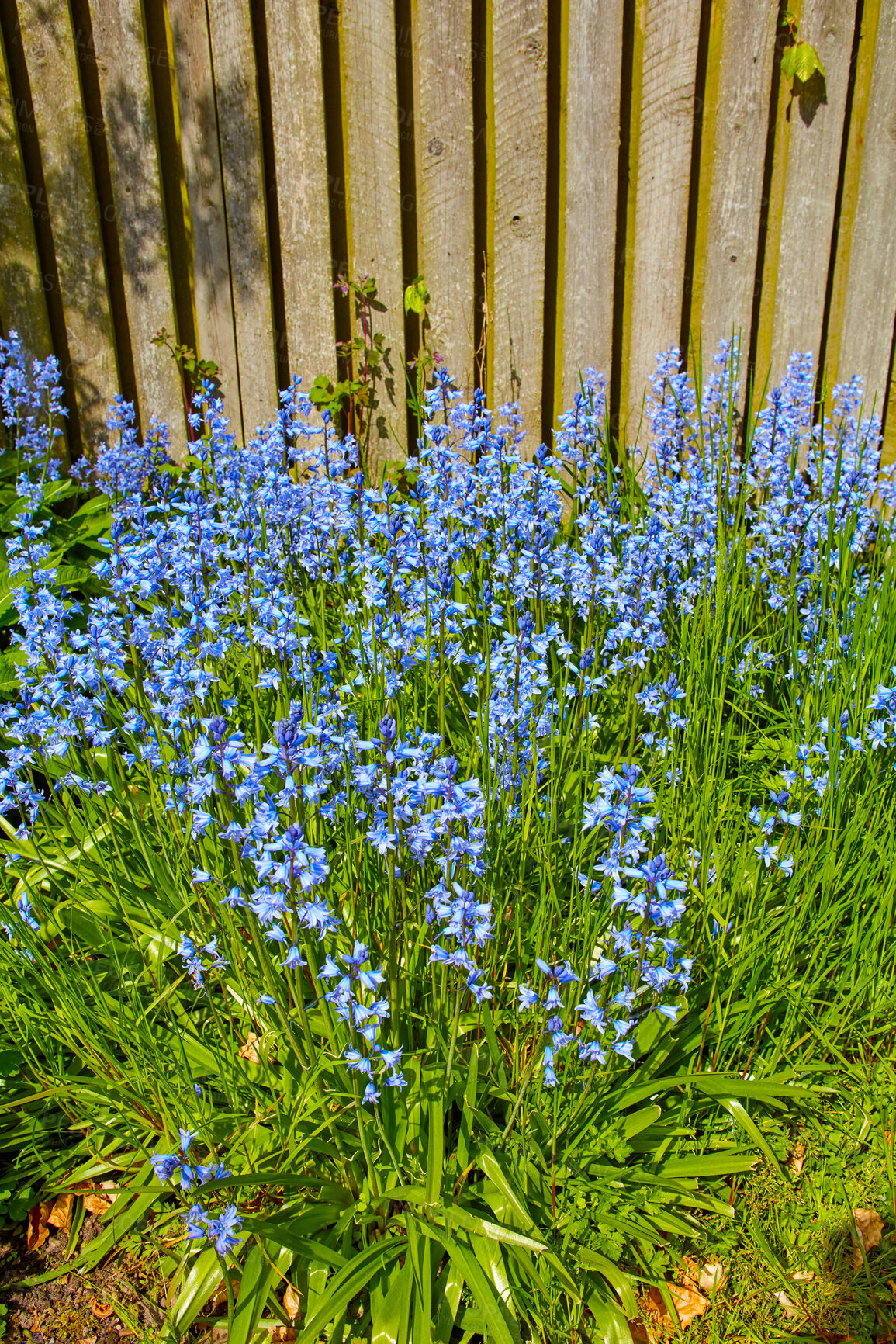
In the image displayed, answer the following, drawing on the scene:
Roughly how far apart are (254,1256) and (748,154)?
15.8ft

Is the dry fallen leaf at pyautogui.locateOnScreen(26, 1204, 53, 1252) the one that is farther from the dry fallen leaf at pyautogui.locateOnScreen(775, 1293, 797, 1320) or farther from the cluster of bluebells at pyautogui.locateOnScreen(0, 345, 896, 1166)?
the dry fallen leaf at pyautogui.locateOnScreen(775, 1293, 797, 1320)

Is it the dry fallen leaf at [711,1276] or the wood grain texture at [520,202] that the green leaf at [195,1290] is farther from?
the wood grain texture at [520,202]

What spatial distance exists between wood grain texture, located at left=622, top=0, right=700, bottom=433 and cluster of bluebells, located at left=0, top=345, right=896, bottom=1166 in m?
1.04

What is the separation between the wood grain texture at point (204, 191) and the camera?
13.8 ft

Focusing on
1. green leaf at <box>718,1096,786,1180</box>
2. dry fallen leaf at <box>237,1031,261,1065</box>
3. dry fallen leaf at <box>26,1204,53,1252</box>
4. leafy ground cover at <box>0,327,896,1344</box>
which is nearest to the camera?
leafy ground cover at <box>0,327,896,1344</box>

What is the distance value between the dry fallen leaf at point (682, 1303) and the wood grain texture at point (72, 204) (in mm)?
4302

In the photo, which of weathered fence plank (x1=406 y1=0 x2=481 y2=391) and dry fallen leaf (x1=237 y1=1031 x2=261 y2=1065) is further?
weathered fence plank (x1=406 y1=0 x2=481 y2=391)

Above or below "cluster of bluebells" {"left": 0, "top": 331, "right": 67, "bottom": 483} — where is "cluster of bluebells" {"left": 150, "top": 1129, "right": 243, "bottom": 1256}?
below

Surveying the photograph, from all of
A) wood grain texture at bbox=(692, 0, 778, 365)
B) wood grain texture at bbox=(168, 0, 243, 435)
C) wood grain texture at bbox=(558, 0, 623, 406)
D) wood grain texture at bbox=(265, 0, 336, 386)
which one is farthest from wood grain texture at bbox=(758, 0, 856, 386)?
wood grain texture at bbox=(168, 0, 243, 435)

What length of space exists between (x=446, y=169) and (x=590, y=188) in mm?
699

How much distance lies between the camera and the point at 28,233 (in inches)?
169

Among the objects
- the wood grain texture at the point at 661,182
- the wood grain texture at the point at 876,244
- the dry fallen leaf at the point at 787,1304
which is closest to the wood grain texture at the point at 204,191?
the wood grain texture at the point at 661,182

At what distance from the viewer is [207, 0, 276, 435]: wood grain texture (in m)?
4.18

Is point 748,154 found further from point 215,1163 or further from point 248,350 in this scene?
point 215,1163
